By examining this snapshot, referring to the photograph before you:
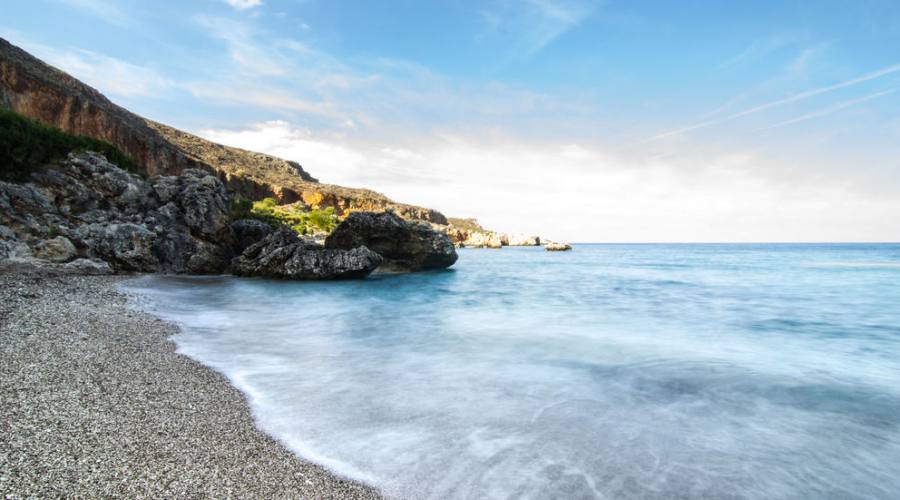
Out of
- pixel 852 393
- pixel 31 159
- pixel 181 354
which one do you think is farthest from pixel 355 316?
pixel 31 159

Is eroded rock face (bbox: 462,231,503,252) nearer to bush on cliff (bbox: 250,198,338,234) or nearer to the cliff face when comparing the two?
the cliff face

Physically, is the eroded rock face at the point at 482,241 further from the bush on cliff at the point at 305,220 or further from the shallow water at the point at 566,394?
the shallow water at the point at 566,394

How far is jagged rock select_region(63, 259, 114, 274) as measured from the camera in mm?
13812

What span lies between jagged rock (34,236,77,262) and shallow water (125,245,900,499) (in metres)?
3.22

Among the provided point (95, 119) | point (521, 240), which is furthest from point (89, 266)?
point (521, 240)

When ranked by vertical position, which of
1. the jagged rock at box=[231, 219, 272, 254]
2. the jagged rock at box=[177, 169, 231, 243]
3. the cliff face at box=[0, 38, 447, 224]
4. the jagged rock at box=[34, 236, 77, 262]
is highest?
the cliff face at box=[0, 38, 447, 224]

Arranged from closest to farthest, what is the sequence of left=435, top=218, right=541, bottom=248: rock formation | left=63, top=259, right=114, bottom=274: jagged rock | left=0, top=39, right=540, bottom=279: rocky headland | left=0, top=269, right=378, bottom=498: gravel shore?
left=0, top=269, right=378, bottom=498: gravel shore → left=63, top=259, right=114, bottom=274: jagged rock → left=0, top=39, right=540, bottom=279: rocky headland → left=435, top=218, right=541, bottom=248: rock formation

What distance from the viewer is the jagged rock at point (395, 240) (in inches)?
928

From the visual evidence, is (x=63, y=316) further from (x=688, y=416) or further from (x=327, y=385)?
(x=688, y=416)

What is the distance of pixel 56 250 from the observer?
45.8ft

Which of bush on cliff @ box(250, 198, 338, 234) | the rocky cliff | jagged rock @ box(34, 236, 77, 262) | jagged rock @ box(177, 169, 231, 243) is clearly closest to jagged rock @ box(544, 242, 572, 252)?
bush on cliff @ box(250, 198, 338, 234)

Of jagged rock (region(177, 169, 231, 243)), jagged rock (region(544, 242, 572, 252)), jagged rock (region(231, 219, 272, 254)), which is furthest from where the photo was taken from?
jagged rock (region(544, 242, 572, 252))

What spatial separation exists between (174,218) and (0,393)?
17.8 m

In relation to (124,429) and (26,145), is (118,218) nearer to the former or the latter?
(26,145)
